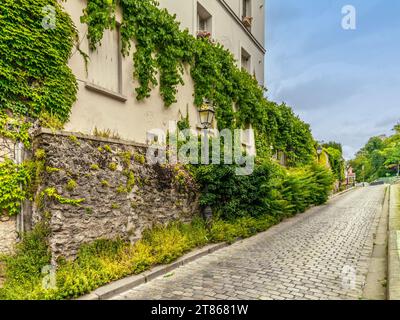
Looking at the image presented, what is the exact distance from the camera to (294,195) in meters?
13.1

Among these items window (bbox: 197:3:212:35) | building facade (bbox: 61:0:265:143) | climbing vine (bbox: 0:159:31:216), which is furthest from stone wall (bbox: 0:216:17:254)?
window (bbox: 197:3:212:35)

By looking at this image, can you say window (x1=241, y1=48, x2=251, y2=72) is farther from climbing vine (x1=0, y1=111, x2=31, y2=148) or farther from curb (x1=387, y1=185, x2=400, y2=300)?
climbing vine (x1=0, y1=111, x2=31, y2=148)

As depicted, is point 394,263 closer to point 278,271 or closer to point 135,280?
point 278,271

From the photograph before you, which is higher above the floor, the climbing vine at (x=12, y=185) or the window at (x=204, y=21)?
the window at (x=204, y=21)

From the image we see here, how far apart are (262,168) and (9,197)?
7.14m

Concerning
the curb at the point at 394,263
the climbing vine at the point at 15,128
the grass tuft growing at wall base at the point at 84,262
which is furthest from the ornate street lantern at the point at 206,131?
the climbing vine at the point at 15,128

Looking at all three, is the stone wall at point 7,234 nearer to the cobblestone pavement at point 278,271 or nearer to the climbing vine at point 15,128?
the climbing vine at point 15,128

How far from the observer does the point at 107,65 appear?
7348 millimetres

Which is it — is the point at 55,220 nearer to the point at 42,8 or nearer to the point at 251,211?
the point at 42,8

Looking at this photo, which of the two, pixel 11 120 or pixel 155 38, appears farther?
pixel 155 38

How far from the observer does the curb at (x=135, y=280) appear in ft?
15.0

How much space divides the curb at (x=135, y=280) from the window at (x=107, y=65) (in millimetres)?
4143

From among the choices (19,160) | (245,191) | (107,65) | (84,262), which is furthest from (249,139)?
(19,160)
